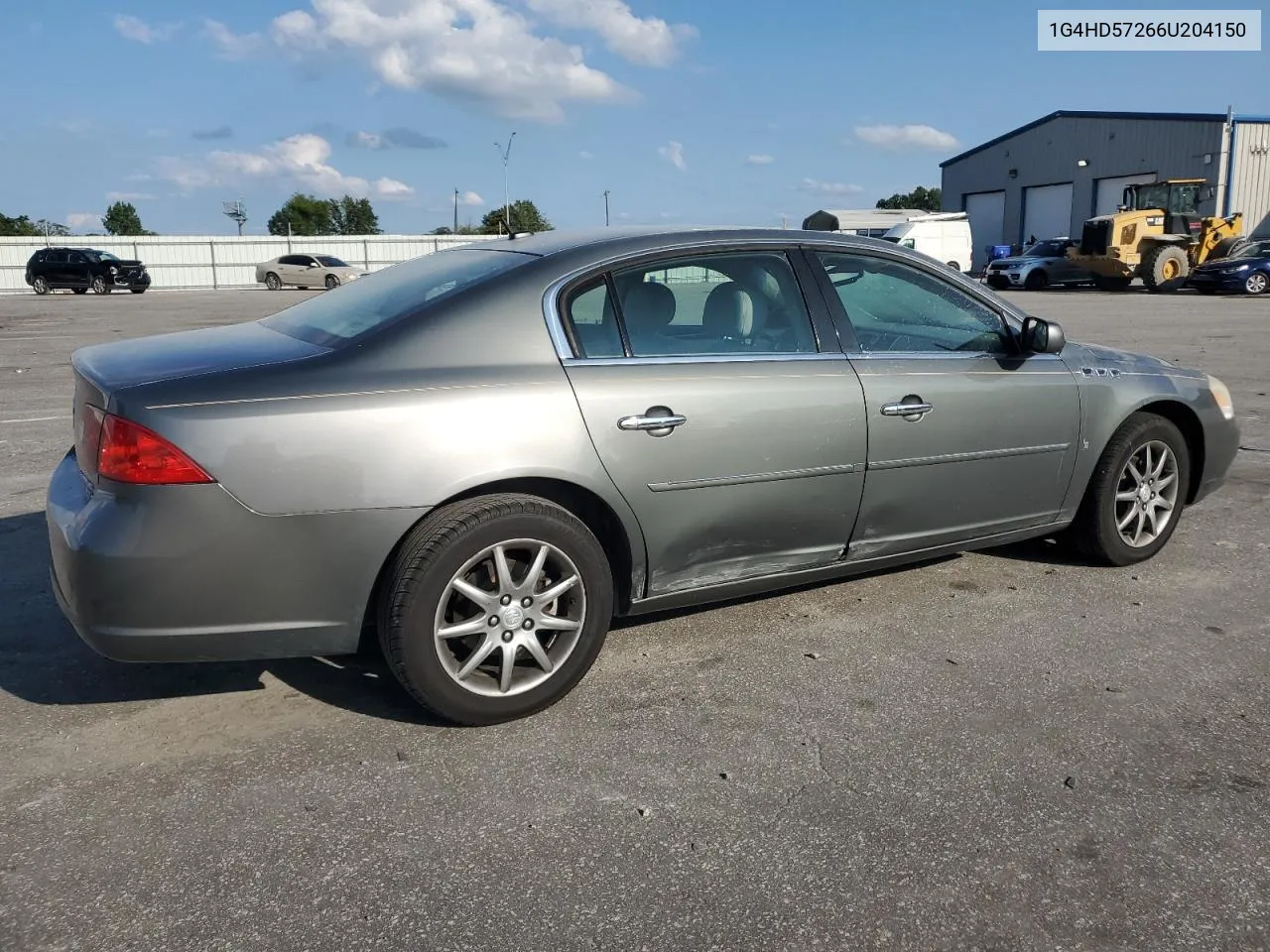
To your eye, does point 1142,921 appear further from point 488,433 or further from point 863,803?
point 488,433

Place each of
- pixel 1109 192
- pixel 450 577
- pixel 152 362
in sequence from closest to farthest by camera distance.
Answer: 1. pixel 450 577
2. pixel 152 362
3. pixel 1109 192

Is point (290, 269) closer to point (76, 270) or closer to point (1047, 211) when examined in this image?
point (76, 270)

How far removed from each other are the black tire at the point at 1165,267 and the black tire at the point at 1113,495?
27.6 metres

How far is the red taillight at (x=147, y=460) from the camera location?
2.73 metres

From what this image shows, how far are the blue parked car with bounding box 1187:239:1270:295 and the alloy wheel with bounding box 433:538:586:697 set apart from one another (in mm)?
30050

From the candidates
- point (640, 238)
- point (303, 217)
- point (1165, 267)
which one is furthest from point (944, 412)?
point (303, 217)

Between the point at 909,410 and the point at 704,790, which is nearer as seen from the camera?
the point at 704,790

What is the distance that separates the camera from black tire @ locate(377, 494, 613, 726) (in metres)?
2.93

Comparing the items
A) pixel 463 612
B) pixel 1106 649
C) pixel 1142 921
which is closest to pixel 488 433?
pixel 463 612

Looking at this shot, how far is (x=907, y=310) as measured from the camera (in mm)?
4074

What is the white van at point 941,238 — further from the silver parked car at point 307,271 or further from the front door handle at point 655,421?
the front door handle at point 655,421

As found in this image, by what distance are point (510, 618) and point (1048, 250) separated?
33570mm

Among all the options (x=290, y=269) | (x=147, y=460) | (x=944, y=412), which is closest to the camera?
(x=147, y=460)

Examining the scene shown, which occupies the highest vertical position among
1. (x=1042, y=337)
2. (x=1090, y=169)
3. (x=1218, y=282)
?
(x=1090, y=169)
